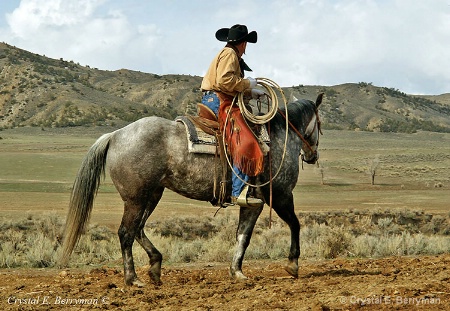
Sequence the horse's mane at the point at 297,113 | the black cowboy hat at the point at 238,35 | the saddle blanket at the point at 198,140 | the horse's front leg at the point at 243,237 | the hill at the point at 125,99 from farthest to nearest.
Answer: the hill at the point at 125,99, the horse's mane at the point at 297,113, the black cowboy hat at the point at 238,35, the horse's front leg at the point at 243,237, the saddle blanket at the point at 198,140

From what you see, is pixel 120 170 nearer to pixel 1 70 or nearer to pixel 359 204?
pixel 359 204

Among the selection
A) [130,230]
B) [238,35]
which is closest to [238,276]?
[130,230]

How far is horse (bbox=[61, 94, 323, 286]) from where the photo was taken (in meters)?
8.75

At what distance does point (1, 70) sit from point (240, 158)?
4261 inches

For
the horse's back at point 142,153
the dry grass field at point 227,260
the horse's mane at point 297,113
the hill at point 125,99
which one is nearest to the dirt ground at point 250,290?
the dry grass field at point 227,260

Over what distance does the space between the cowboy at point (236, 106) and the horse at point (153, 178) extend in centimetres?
32

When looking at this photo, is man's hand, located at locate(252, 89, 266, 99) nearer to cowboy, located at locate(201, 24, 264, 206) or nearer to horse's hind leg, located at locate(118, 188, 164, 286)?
cowboy, located at locate(201, 24, 264, 206)

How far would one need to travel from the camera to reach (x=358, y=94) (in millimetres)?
155125

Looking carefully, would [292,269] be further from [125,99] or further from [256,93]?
[125,99]

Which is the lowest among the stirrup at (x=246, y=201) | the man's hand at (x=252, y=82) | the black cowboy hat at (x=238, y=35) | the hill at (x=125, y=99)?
the stirrup at (x=246, y=201)

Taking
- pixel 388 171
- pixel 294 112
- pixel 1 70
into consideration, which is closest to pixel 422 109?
pixel 1 70

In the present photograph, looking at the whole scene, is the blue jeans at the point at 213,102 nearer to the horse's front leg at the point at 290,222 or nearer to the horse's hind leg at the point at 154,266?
the horse's front leg at the point at 290,222

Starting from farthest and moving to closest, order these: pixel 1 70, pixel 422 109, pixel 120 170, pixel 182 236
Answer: pixel 422 109 < pixel 1 70 < pixel 182 236 < pixel 120 170

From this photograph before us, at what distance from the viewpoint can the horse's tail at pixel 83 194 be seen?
9000mm
